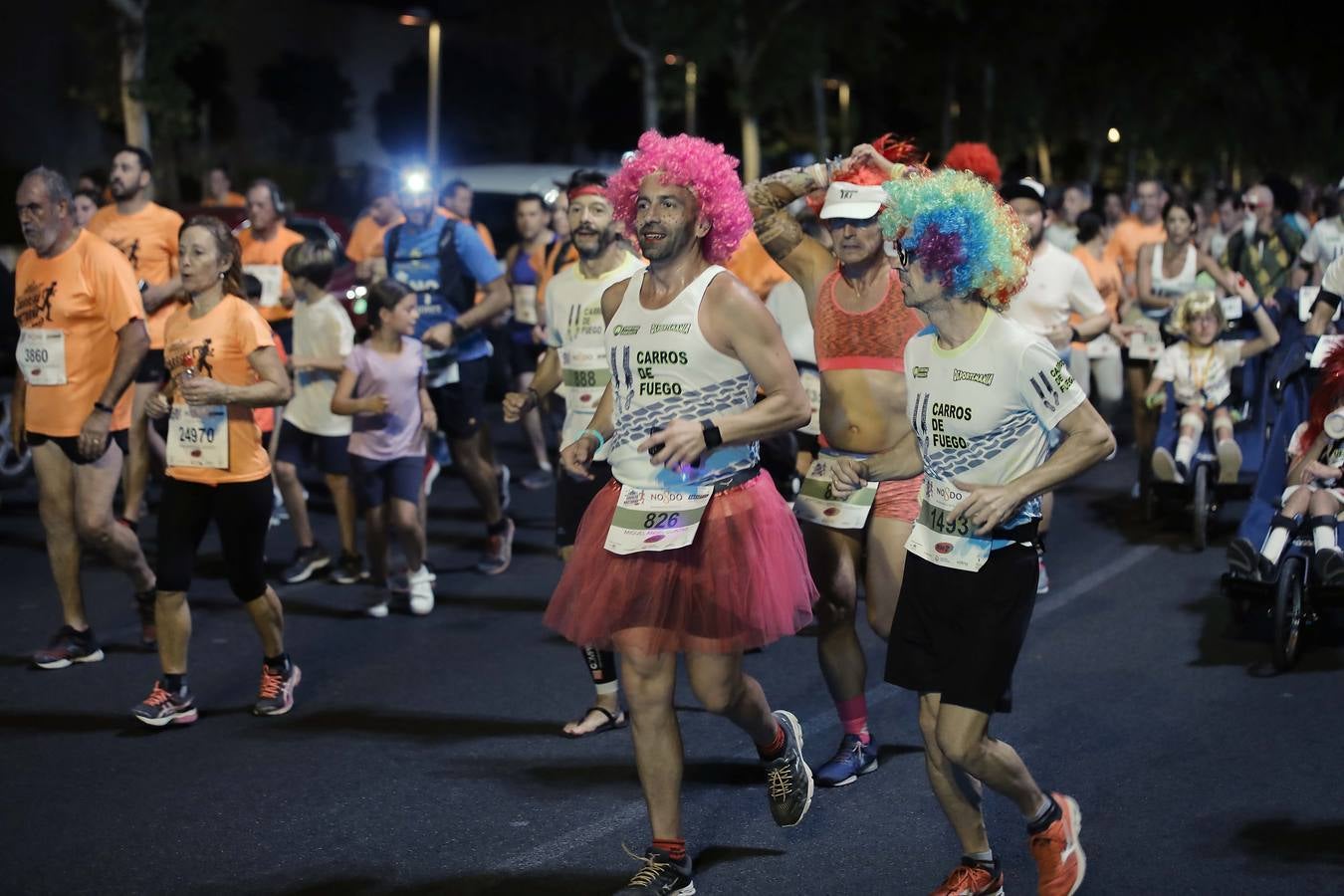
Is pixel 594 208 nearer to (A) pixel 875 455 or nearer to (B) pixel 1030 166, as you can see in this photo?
(A) pixel 875 455

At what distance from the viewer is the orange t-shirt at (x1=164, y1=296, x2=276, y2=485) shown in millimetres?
7312

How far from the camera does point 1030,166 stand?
268ft

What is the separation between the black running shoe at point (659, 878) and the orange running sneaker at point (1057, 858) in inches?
40.6

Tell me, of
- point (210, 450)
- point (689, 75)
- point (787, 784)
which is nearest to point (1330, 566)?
point (787, 784)

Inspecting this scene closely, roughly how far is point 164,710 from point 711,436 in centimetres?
318

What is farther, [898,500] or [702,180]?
[898,500]

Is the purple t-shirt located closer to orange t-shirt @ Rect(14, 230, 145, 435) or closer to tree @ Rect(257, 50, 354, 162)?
orange t-shirt @ Rect(14, 230, 145, 435)

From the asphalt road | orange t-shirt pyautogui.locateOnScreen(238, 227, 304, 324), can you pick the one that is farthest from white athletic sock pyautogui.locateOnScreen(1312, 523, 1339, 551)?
orange t-shirt pyautogui.locateOnScreen(238, 227, 304, 324)

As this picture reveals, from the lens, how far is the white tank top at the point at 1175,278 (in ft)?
42.0

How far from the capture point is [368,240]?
14.1m

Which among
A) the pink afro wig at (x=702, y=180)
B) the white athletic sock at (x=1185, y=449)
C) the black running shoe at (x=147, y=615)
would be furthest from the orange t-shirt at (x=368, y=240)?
the pink afro wig at (x=702, y=180)

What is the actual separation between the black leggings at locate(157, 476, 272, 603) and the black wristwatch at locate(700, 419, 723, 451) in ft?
9.08

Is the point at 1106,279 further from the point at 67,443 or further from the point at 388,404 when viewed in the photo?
the point at 67,443

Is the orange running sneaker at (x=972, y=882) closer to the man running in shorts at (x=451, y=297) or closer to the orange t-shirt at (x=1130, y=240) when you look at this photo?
the man running in shorts at (x=451, y=297)
